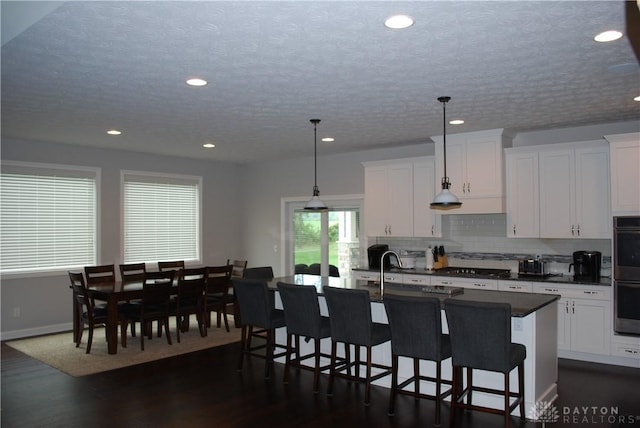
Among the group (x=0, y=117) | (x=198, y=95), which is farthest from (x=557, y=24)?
(x=0, y=117)

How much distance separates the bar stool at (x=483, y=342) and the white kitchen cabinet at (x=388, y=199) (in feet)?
11.7

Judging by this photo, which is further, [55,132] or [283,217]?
[283,217]

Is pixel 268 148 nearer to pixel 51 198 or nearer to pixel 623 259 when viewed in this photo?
pixel 51 198

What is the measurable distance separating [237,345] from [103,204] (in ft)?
10.9

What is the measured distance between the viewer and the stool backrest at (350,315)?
14.0 ft

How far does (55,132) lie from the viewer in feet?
21.1

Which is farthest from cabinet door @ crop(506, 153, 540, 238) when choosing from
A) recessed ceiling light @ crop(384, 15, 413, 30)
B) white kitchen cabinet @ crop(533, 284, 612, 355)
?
recessed ceiling light @ crop(384, 15, 413, 30)

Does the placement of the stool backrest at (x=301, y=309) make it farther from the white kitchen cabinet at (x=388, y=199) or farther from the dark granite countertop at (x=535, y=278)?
the white kitchen cabinet at (x=388, y=199)

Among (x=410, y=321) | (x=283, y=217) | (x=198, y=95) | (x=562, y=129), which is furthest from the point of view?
(x=283, y=217)

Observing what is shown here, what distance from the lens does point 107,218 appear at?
798 cm

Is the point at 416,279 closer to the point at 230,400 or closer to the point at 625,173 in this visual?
the point at 625,173

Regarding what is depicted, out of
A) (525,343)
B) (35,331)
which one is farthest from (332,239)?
(525,343)

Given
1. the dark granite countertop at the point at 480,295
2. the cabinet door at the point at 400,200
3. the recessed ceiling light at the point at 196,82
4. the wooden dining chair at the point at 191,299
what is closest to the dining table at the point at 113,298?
the wooden dining chair at the point at 191,299

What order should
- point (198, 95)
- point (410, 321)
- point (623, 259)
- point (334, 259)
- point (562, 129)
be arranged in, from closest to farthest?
point (410, 321) → point (198, 95) → point (623, 259) → point (562, 129) → point (334, 259)
